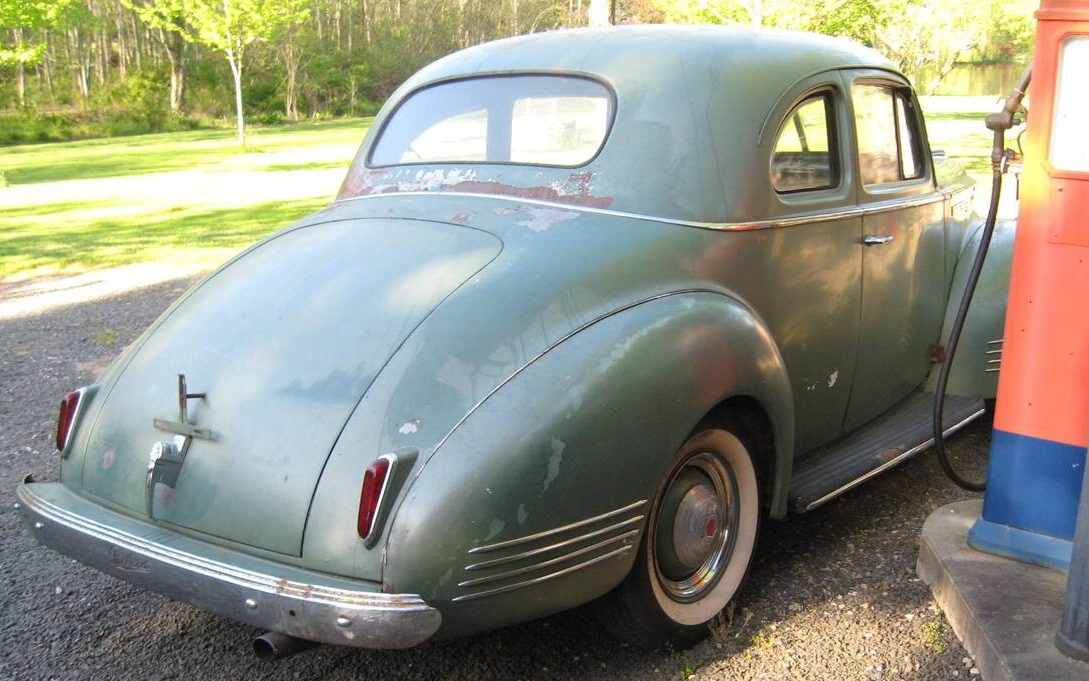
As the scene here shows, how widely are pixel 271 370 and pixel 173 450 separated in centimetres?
33

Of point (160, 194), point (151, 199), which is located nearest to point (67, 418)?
point (151, 199)

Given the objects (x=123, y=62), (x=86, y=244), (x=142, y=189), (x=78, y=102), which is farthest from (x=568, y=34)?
(x=123, y=62)

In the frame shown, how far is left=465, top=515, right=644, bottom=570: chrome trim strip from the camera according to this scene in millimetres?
2449

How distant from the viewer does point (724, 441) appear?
3115mm

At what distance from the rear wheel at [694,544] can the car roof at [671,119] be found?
0.76 meters

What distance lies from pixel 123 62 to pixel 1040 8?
52.4 meters

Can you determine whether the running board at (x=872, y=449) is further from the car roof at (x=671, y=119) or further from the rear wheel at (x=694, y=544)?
the car roof at (x=671, y=119)

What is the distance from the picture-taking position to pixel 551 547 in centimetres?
254

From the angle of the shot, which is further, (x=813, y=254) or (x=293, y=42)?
(x=293, y=42)

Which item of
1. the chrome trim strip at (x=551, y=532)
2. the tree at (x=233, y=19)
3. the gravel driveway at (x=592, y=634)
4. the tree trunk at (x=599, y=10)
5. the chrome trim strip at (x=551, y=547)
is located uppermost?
the tree at (x=233, y=19)

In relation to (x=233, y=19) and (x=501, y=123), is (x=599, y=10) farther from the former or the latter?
(x=233, y=19)

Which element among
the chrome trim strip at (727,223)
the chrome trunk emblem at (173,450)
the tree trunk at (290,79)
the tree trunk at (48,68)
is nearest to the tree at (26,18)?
the chrome trim strip at (727,223)

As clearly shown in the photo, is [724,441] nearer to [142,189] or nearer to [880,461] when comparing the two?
[880,461]

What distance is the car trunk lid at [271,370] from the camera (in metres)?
2.61
